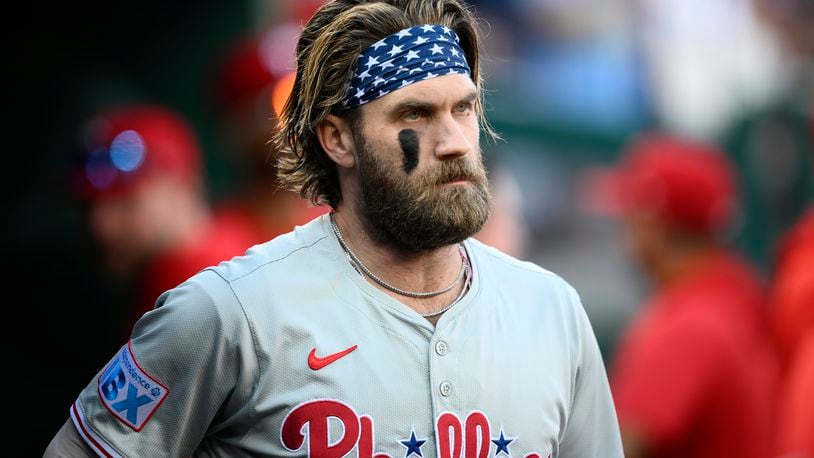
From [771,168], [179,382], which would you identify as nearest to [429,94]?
[179,382]

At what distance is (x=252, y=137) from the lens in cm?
528

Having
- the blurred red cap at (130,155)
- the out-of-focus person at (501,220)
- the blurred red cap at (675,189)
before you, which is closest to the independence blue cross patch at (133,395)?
the blurred red cap at (130,155)

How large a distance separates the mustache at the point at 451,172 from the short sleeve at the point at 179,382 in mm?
559

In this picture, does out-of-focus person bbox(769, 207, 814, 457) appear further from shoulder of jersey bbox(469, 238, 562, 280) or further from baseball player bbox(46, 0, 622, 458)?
shoulder of jersey bbox(469, 238, 562, 280)

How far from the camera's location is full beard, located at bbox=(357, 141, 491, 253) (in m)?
2.97

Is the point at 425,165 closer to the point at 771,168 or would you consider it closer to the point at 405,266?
the point at 405,266

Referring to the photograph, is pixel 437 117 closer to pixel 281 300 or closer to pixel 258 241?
pixel 281 300

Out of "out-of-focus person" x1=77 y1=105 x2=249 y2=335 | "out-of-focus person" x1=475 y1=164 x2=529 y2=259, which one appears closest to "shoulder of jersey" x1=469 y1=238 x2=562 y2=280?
"out-of-focus person" x1=77 y1=105 x2=249 y2=335

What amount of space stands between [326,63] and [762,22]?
29.8ft

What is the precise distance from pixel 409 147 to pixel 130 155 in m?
2.61

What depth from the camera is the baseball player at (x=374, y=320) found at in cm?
284

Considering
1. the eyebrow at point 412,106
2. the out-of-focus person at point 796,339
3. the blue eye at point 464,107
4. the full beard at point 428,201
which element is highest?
the eyebrow at point 412,106

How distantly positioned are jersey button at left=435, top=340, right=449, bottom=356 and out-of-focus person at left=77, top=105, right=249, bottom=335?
2.23m

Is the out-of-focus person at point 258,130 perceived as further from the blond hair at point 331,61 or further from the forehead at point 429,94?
the forehead at point 429,94
